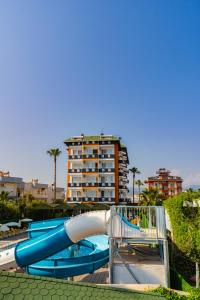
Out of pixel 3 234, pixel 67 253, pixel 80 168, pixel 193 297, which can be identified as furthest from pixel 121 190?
pixel 193 297

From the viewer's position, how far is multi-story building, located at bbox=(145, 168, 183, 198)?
10125cm

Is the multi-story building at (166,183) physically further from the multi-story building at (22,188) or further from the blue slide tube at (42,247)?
the blue slide tube at (42,247)

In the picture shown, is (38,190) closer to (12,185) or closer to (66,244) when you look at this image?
(12,185)

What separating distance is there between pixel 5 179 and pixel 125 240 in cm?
5998

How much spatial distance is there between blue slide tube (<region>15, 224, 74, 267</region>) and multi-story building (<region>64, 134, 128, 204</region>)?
3842 cm

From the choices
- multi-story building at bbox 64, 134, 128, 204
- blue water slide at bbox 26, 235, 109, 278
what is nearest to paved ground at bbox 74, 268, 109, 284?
blue water slide at bbox 26, 235, 109, 278

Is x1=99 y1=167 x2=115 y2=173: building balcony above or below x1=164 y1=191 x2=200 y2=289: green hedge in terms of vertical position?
above

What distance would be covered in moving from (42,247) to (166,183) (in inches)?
3673

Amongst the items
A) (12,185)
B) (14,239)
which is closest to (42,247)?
(14,239)

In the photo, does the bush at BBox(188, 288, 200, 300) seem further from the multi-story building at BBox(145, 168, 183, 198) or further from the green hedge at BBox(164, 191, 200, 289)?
the multi-story building at BBox(145, 168, 183, 198)

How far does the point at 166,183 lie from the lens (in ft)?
337

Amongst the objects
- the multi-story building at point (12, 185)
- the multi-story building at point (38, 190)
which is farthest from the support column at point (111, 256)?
the multi-story building at point (38, 190)

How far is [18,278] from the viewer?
383cm

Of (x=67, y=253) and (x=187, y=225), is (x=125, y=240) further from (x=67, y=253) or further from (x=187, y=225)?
(x=67, y=253)
